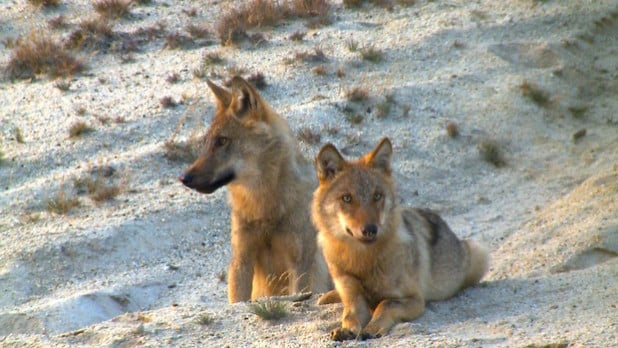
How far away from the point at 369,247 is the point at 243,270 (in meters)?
1.86

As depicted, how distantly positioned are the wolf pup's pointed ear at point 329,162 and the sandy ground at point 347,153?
3.74 feet

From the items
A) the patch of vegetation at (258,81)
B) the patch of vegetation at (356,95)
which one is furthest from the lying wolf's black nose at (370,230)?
the patch of vegetation at (258,81)

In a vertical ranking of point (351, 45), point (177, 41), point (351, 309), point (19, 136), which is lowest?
point (351, 309)

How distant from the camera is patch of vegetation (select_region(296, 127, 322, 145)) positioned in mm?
14203

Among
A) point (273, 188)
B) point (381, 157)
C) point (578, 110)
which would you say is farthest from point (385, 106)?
point (381, 157)

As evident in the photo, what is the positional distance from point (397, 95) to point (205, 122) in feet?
11.3

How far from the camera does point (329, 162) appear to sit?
7480 millimetres

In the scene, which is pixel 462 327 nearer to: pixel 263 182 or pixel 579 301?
pixel 579 301

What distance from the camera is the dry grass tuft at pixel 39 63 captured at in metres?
16.3

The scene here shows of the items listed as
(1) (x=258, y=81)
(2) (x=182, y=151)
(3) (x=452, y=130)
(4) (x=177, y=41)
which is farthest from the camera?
(4) (x=177, y=41)

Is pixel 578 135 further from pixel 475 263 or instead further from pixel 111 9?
pixel 111 9

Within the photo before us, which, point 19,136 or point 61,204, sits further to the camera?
point 19,136

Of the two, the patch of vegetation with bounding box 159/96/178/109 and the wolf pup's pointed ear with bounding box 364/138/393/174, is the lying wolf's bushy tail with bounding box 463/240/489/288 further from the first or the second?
the patch of vegetation with bounding box 159/96/178/109

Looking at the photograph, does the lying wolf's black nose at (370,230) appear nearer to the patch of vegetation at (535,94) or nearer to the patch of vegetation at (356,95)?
the patch of vegetation at (356,95)
